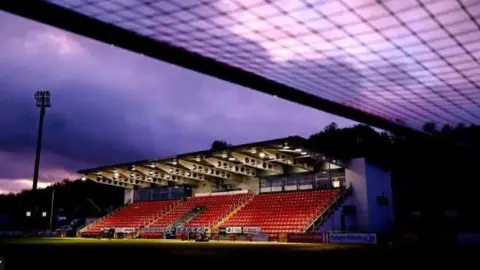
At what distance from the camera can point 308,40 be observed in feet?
44.0

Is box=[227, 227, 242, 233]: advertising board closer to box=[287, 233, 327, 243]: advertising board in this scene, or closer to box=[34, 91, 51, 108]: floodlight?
box=[287, 233, 327, 243]: advertising board

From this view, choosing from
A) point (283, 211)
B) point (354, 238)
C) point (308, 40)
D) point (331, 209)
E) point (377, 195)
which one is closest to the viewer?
point (308, 40)

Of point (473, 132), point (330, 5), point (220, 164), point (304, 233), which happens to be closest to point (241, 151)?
point (220, 164)

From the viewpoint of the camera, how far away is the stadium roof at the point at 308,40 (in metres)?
10.9

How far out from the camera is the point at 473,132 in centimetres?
2977

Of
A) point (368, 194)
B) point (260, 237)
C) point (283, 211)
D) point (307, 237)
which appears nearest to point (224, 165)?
point (283, 211)

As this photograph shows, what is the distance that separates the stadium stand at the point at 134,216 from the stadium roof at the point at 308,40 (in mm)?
31909

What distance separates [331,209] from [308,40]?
2157cm

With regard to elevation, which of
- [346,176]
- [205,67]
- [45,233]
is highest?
[205,67]

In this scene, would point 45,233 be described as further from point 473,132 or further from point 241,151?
point 473,132

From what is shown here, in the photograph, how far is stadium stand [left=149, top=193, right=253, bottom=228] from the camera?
1543 inches

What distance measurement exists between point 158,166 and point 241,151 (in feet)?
39.8

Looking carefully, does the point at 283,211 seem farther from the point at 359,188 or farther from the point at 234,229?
the point at 359,188

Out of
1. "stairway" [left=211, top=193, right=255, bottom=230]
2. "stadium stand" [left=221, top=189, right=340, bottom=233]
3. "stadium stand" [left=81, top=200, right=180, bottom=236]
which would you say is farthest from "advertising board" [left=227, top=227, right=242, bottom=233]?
"stadium stand" [left=81, top=200, right=180, bottom=236]
